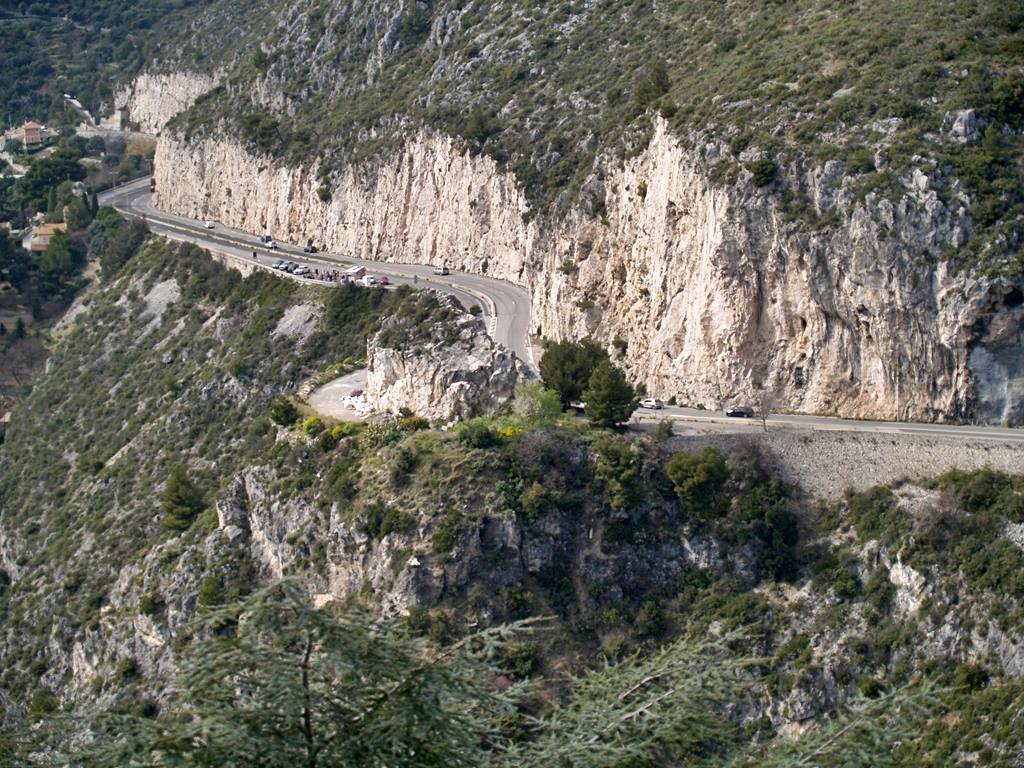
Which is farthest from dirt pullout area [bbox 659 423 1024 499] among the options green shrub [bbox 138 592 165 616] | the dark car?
green shrub [bbox 138 592 165 616]

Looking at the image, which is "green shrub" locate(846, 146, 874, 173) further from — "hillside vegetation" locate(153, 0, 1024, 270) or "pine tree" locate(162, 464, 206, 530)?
"pine tree" locate(162, 464, 206, 530)

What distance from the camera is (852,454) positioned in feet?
160

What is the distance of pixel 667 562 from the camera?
49531 mm

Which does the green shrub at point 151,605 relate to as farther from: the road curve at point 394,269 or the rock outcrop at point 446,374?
the road curve at point 394,269

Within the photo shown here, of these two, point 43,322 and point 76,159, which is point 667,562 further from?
point 76,159

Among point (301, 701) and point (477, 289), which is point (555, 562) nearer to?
point (477, 289)

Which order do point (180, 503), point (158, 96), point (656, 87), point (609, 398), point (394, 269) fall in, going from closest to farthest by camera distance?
1. point (609, 398)
2. point (656, 87)
3. point (180, 503)
4. point (394, 269)
5. point (158, 96)

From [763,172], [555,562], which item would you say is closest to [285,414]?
[555,562]

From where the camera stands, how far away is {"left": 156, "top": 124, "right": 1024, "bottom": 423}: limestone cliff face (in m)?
48.6

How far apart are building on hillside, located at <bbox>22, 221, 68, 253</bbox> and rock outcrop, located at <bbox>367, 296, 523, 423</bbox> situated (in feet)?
185

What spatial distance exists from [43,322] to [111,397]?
21.7 meters

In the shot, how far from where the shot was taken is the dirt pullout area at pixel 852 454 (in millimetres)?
46562

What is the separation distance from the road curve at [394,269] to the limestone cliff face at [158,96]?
10655 mm

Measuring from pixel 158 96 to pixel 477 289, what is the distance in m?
70.2
